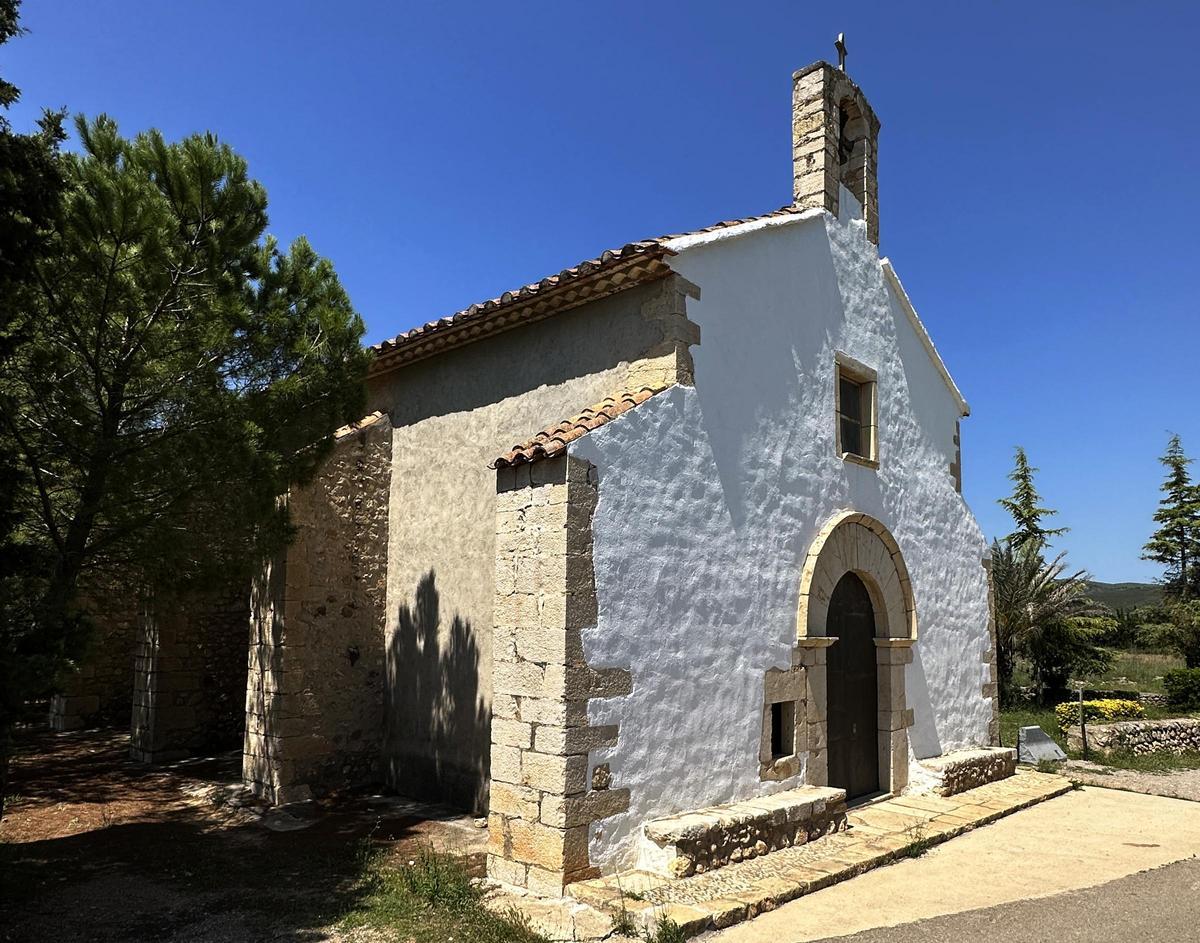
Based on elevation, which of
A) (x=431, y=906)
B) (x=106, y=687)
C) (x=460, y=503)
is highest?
(x=460, y=503)

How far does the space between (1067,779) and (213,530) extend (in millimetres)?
9808

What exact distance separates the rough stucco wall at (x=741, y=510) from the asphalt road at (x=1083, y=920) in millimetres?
1815

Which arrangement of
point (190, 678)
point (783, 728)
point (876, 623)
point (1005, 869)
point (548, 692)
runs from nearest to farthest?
1. point (548, 692)
2. point (1005, 869)
3. point (783, 728)
4. point (876, 623)
5. point (190, 678)

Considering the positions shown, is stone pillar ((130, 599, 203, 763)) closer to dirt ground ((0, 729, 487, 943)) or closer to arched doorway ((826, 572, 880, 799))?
dirt ground ((0, 729, 487, 943))

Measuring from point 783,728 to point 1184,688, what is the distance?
13.7m

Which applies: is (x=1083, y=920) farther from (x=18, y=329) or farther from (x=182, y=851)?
(x=18, y=329)

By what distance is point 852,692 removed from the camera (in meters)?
8.69

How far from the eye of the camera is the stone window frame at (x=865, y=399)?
8633mm

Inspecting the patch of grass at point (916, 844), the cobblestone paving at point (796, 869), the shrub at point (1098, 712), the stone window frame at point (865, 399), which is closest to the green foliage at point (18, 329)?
the cobblestone paving at point (796, 869)

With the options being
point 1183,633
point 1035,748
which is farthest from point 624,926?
point 1183,633

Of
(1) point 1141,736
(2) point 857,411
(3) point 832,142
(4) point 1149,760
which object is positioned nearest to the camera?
(3) point 832,142

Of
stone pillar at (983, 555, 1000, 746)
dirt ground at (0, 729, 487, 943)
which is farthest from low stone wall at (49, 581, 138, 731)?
stone pillar at (983, 555, 1000, 746)

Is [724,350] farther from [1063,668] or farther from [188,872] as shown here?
[1063,668]

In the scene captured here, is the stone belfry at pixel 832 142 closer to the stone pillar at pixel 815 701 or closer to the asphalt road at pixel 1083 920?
the stone pillar at pixel 815 701
